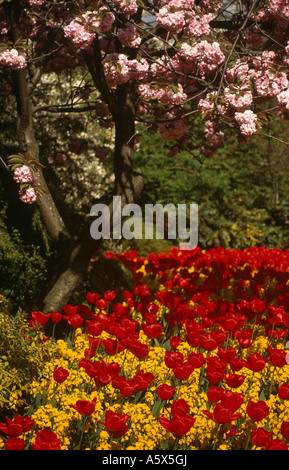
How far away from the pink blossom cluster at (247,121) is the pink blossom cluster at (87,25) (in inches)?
53.1

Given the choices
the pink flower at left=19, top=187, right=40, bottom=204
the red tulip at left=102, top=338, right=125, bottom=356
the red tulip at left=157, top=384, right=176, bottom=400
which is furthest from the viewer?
the pink flower at left=19, top=187, right=40, bottom=204

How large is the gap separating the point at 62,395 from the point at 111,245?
4.36 metres

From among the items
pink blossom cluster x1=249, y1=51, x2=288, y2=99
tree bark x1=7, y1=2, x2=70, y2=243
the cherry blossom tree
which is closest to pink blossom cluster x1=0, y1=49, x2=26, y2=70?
the cherry blossom tree

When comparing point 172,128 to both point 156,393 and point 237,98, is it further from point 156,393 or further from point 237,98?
point 156,393

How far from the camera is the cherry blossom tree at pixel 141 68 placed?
4402 millimetres

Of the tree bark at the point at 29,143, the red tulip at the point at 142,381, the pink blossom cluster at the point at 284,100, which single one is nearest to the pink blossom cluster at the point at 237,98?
the pink blossom cluster at the point at 284,100

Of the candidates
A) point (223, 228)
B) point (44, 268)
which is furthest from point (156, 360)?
point (223, 228)

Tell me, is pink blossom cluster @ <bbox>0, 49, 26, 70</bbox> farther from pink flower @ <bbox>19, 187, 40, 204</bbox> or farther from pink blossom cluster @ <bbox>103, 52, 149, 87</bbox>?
pink flower @ <bbox>19, 187, 40, 204</bbox>

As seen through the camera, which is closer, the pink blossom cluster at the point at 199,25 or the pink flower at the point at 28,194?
the pink flower at the point at 28,194

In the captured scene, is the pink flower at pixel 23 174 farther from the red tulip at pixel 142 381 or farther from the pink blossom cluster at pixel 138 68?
the red tulip at pixel 142 381

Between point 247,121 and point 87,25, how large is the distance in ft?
5.10

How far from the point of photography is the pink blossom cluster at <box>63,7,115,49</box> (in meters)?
4.27

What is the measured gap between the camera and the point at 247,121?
4.41 meters
